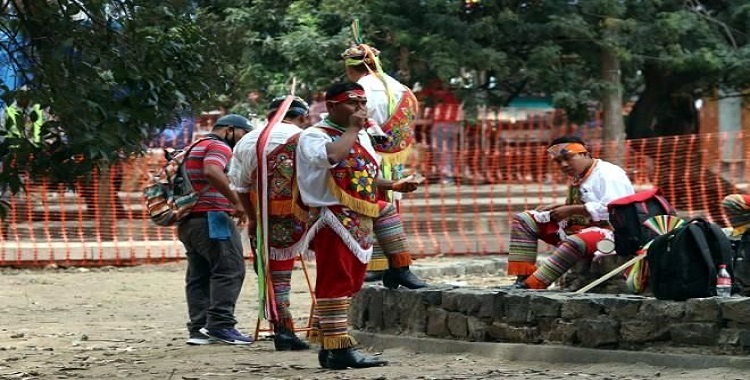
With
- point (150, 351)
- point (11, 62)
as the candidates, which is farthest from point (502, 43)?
point (11, 62)

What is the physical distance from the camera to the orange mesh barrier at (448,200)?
1994 cm

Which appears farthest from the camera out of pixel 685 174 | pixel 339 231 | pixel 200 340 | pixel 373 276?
pixel 685 174

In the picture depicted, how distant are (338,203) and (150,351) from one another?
2533mm

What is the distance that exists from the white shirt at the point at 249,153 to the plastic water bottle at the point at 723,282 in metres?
2.85

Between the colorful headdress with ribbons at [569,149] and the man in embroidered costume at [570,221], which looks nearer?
the man in embroidered costume at [570,221]

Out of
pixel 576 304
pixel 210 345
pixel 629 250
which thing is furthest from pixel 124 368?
pixel 629 250

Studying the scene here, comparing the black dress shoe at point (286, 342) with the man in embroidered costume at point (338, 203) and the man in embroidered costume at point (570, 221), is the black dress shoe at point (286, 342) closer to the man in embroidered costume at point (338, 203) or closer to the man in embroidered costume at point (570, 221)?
the man in embroidered costume at point (338, 203)

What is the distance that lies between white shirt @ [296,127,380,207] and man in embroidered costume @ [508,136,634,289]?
2.65 metres

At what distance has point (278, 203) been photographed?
970 cm

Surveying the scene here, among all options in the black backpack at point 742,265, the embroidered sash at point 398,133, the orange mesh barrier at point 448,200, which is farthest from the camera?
the orange mesh barrier at point 448,200

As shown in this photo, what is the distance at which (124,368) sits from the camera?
9453mm

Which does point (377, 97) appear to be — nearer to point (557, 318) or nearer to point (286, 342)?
point (286, 342)

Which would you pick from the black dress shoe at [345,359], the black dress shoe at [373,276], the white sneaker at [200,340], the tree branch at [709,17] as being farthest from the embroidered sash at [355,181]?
the tree branch at [709,17]

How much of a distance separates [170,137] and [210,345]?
412 inches
